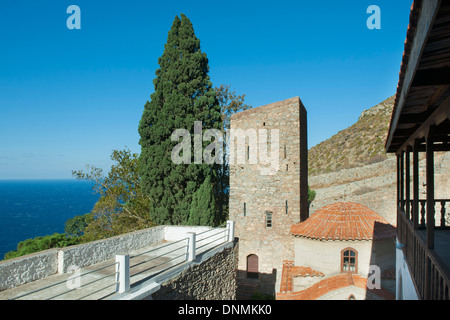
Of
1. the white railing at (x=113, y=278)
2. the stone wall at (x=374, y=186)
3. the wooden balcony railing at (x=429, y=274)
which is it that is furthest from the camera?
the stone wall at (x=374, y=186)

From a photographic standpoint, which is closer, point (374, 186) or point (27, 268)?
point (27, 268)

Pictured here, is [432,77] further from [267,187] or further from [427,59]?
[267,187]

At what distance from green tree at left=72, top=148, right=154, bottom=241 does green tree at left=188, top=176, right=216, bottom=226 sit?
4.69 meters

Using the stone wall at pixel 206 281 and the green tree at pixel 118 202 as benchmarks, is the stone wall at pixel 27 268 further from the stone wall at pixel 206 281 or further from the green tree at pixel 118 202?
the green tree at pixel 118 202

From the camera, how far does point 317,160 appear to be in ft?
178

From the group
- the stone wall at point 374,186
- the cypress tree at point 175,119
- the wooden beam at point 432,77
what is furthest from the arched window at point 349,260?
the wooden beam at point 432,77

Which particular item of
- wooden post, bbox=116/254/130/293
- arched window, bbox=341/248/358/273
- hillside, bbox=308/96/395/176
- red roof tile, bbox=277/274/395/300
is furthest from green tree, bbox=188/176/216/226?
hillside, bbox=308/96/395/176

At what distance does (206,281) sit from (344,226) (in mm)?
7888

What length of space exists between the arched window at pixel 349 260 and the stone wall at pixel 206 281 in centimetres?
520

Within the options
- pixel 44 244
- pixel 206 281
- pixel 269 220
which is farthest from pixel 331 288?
pixel 44 244

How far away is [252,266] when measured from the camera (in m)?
17.6

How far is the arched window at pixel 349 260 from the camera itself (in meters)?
14.1
